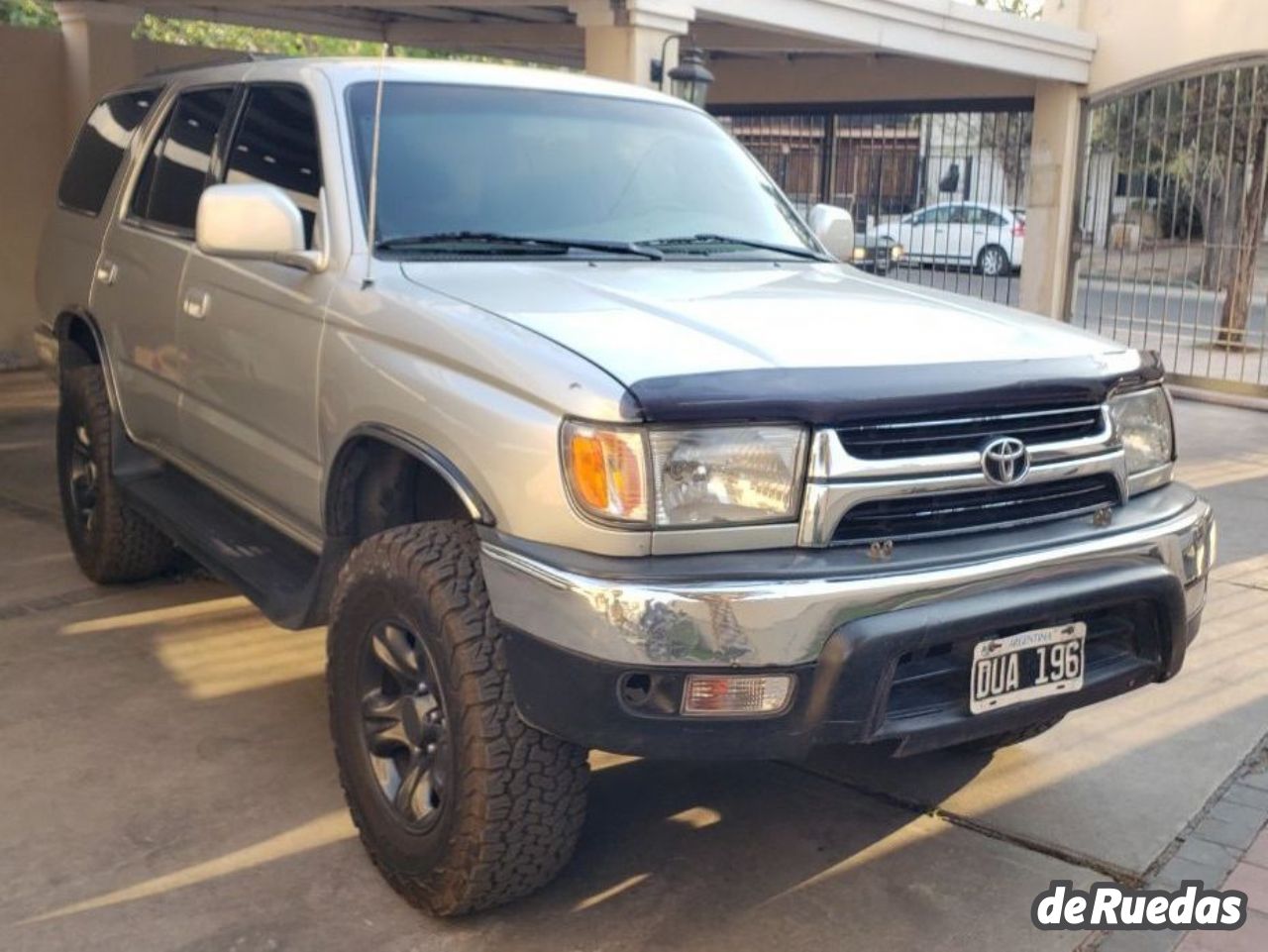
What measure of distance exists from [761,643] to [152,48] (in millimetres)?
10350

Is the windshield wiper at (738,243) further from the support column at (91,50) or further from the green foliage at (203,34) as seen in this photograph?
the green foliage at (203,34)

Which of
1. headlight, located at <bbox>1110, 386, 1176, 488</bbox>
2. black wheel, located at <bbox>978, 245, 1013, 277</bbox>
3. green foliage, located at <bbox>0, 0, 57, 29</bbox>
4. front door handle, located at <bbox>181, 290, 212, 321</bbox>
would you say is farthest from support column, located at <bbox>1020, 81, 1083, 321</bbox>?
green foliage, located at <bbox>0, 0, 57, 29</bbox>

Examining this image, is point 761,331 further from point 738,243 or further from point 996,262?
point 996,262

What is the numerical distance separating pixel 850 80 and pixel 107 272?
36.9 feet

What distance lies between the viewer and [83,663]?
15.4 ft

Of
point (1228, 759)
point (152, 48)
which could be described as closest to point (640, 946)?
point (1228, 759)

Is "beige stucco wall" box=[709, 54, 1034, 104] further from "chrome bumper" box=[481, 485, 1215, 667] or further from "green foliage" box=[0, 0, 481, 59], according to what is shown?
"chrome bumper" box=[481, 485, 1215, 667]

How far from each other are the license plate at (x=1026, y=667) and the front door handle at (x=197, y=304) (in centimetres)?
266

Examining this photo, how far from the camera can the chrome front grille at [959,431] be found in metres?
2.87

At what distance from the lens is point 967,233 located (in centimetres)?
1684

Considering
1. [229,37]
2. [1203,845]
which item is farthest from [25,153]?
[229,37]

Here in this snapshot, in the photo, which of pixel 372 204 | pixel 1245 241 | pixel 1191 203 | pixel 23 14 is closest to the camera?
pixel 372 204

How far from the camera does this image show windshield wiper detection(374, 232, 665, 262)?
3.71 m

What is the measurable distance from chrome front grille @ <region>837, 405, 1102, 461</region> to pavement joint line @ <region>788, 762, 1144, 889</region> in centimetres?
114
